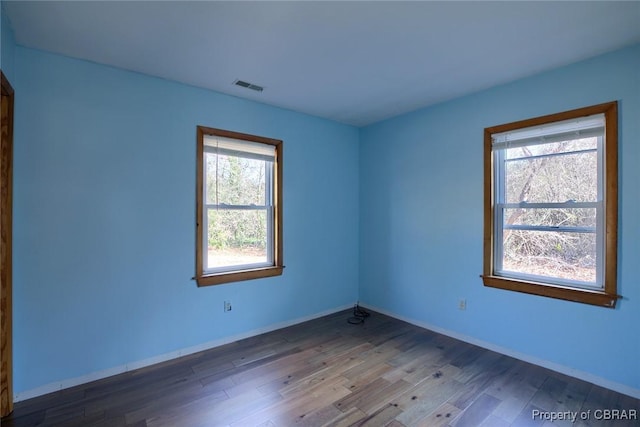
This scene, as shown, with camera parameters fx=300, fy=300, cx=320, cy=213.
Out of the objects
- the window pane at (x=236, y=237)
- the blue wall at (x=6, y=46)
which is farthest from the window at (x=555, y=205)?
the blue wall at (x=6, y=46)

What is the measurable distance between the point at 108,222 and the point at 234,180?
1220 millimetres

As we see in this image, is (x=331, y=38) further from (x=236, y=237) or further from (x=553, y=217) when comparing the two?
(x=553, y=217)

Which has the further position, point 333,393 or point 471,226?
point 471,226

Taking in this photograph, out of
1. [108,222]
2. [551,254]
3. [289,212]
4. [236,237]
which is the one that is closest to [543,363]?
[551,254]

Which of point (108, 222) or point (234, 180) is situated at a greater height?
point (234, 180)

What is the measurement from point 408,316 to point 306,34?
3.26 m

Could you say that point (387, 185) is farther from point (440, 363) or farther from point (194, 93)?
point (194, 93)

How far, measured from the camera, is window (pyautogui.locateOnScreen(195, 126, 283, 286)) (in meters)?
3.07

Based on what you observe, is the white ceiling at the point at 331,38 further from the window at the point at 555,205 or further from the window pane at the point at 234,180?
the window pane at the point at 234,180

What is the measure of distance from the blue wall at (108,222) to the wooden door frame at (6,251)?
0.28 ft

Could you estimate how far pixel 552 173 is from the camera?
272cm

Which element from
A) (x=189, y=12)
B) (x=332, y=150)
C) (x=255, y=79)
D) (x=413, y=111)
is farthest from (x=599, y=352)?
(x=189, y=12)

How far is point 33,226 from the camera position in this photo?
87.7 inches

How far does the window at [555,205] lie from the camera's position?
7.86ft
